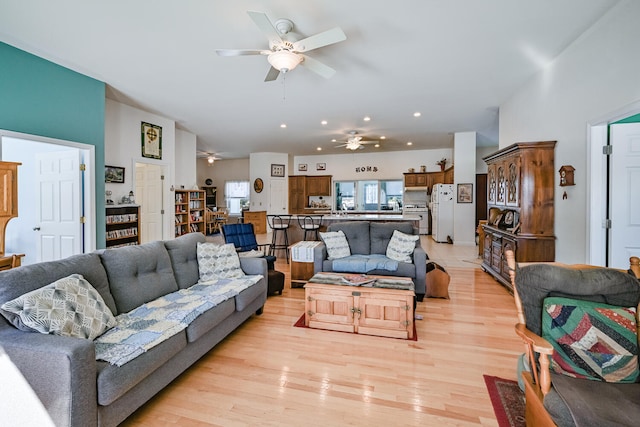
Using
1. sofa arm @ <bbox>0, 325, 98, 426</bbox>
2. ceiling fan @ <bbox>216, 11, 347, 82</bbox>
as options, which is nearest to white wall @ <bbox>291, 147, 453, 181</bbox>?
ceiling fan @ <bbox>216, 11, 347, 82</bbox>

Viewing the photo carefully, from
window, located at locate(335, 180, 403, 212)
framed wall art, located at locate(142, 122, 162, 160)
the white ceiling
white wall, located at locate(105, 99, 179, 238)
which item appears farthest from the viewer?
window, located at locate(335, 180, 403, 212)

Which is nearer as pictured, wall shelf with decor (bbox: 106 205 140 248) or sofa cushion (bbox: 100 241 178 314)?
sofa cushion (bbox: 100 241 178 314)

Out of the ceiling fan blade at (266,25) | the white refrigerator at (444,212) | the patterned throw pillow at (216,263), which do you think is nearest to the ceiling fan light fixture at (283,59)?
the ceiling fan blade at (266,25)

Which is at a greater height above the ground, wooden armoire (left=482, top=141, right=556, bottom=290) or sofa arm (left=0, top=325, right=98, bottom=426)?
wooden armoire (left=482, top=141, right=556, bottom=290)

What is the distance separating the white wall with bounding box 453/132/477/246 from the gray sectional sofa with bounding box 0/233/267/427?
6.62 metres

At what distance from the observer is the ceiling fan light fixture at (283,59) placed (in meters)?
2.92

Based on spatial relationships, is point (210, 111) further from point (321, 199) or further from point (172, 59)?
point (321, 199)

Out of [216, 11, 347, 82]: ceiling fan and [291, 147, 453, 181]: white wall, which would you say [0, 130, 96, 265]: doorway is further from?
[291, 147, 453, 181]: white wall

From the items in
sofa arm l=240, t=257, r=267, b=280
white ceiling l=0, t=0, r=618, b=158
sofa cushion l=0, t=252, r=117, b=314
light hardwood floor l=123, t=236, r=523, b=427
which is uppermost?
white ceiling l=0, t=0, r=618, b=158

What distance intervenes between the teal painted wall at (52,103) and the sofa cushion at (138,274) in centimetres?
254

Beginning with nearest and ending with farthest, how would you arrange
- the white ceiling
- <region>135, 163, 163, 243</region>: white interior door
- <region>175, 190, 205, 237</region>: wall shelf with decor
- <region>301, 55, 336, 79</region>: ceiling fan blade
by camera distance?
the white ceiling
<region>301, 55, 336, 79</region>: ceiling fan blade
<region>135, 163, 163, 243</region>: white interior door
<region>175, 190, 205, 237</region>: wall shelf with decor

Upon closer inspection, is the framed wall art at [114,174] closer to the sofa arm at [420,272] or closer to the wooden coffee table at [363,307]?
the wooden coffee table at [363,307]

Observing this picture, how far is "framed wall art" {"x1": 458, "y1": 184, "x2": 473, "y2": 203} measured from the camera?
756 centimetres

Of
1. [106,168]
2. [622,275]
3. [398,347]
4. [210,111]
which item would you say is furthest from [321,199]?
[622,275]
